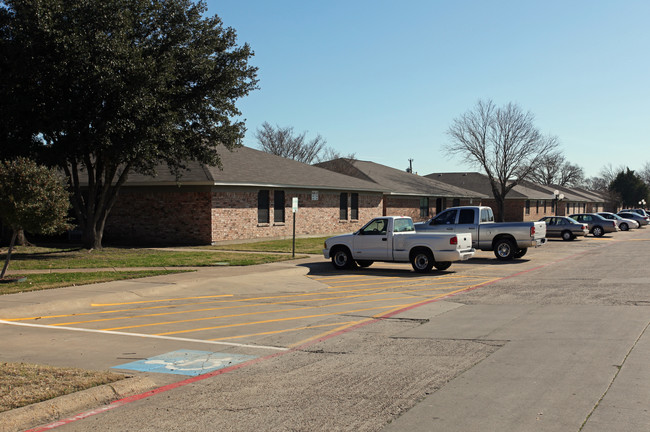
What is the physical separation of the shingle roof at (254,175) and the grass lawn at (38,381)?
70.4ft

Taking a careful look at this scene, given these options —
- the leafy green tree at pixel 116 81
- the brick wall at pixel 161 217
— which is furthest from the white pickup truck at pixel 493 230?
the brick wall at pixel 161 217

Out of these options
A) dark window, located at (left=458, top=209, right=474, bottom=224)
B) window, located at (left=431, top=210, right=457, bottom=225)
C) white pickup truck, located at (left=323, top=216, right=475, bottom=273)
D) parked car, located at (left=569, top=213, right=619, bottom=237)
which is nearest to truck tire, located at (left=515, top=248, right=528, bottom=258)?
dark window, located at (left=458, top=209, right=474, bottom=224)

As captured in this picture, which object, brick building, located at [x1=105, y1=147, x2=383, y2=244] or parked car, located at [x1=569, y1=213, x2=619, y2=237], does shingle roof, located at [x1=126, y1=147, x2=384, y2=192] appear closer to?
brick building, located at [x1=105, y1=147, x2=383, y2=244]

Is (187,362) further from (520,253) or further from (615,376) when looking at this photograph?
(520,253)

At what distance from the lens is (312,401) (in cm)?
606

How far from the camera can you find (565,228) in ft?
125

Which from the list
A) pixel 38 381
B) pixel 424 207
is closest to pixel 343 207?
pixel 424 207

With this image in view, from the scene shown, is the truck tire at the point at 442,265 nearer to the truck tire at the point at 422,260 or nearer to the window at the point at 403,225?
the truck tire at the point at 422,260

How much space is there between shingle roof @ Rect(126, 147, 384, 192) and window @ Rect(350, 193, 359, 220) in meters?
0.81

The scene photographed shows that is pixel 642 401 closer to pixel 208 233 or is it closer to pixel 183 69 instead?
pixel 183 69

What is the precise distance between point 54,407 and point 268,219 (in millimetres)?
26742

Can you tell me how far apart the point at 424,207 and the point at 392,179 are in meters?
3.67

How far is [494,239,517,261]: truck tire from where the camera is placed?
23453mm

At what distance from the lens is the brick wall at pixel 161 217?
29.2 metres
